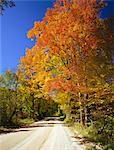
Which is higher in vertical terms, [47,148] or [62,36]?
Answer: [62,36]

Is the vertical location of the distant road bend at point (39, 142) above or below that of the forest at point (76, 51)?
below

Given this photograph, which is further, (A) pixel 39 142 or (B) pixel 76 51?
(A) pixel 39 142

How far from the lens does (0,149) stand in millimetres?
17750

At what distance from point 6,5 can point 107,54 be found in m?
9.41

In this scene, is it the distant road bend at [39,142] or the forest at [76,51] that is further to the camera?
the forest at [76,51]

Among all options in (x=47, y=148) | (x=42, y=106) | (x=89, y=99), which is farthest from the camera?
(x=42, y=106)

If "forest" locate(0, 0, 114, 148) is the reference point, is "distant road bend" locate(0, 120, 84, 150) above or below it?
below

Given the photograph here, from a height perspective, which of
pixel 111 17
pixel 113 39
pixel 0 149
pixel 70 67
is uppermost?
pixel 111 17

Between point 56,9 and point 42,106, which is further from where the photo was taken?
point 42,106

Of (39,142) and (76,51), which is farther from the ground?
(76,51)

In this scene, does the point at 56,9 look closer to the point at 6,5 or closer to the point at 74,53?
the point at 74,53

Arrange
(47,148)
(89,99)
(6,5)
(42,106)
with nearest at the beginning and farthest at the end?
(6,5)
(47,148)
(89,99)
(42,106)

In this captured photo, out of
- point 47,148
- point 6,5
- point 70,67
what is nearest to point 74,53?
point 70,67

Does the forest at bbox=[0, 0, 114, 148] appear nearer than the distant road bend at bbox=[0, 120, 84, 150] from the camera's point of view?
No
